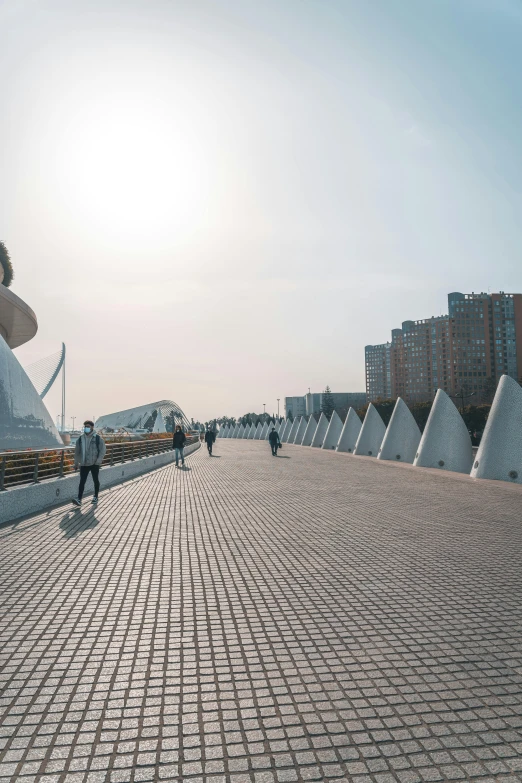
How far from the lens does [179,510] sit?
1010 centimetres

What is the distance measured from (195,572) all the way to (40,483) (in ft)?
19.5

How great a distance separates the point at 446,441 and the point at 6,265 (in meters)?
28.4

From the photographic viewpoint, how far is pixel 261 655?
367 centimetres

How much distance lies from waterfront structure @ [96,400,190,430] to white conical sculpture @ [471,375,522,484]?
10420 centimetres

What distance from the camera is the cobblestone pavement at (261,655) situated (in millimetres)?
2574

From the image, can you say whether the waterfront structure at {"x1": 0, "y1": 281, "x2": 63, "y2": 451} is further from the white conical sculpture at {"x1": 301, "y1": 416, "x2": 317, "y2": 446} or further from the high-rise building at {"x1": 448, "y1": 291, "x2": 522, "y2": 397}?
the high-rise building at {"x1": 448, "y1": 291, "x2": 522, "y2": 397}

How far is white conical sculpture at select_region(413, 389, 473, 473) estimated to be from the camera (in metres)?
19.4

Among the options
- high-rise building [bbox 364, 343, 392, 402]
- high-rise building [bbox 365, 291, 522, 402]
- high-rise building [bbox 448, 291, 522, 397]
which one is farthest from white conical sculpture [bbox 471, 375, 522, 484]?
high-rise building [bbox 364, 343, 392, 402]

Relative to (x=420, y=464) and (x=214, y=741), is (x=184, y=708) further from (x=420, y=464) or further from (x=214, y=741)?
(x=420, y=464)

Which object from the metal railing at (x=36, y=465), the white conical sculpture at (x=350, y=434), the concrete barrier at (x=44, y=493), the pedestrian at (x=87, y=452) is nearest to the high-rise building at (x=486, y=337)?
the white conical sculpture at (x=350, y=434)

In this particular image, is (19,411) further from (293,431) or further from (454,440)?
(293,431)

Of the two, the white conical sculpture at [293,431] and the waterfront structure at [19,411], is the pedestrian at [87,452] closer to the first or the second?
the waterfront structure at [19,411]

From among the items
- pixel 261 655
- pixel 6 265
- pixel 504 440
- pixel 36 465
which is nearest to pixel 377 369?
pixel 6 265

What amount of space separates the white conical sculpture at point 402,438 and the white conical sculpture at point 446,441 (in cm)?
357
